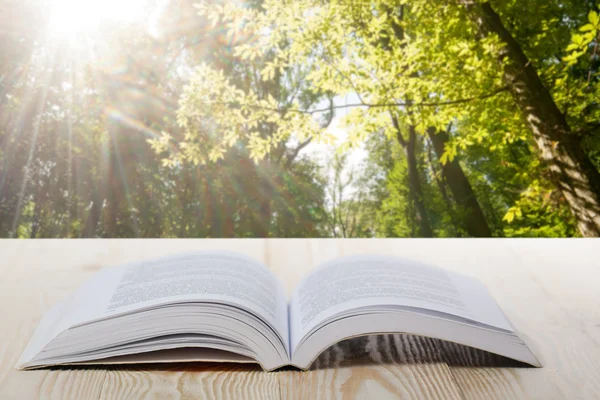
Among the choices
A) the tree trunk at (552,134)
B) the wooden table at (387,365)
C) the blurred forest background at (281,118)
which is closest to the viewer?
the wooden table at (387,365)

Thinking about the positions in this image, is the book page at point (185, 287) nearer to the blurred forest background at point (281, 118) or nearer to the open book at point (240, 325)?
the open book at point (240, 325)

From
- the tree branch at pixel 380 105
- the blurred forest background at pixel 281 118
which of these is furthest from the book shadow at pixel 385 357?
the blurred forest background at pixel 281 118

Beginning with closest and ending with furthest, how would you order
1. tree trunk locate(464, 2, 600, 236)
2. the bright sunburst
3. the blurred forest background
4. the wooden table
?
the wooden table, tree trunk locate(464, 2, 600, 236), the blurred forest background, the bright sunburst

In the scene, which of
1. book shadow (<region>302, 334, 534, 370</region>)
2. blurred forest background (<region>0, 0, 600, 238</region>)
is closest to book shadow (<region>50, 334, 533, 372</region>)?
book shadow (<region>302, 334, 534, 370</region>)

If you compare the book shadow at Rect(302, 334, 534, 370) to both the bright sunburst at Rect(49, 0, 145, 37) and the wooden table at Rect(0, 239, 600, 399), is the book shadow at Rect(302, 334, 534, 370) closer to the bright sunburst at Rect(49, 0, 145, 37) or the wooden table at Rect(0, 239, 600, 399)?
the wooden table at Rect(0, 239, 600, 399)

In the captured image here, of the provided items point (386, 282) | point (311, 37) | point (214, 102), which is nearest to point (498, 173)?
point (311, 37)

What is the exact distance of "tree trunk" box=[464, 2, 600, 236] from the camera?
2168 millimetres

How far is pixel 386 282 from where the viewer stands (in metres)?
0.69

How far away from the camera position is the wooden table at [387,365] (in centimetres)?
56

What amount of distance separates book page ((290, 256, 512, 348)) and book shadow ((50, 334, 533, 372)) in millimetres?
52

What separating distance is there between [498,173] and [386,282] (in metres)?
2.27

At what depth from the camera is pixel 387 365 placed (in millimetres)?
629

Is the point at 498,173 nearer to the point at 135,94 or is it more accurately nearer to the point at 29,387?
the point at 135,94

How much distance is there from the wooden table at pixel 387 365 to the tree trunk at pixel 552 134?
1.15m
